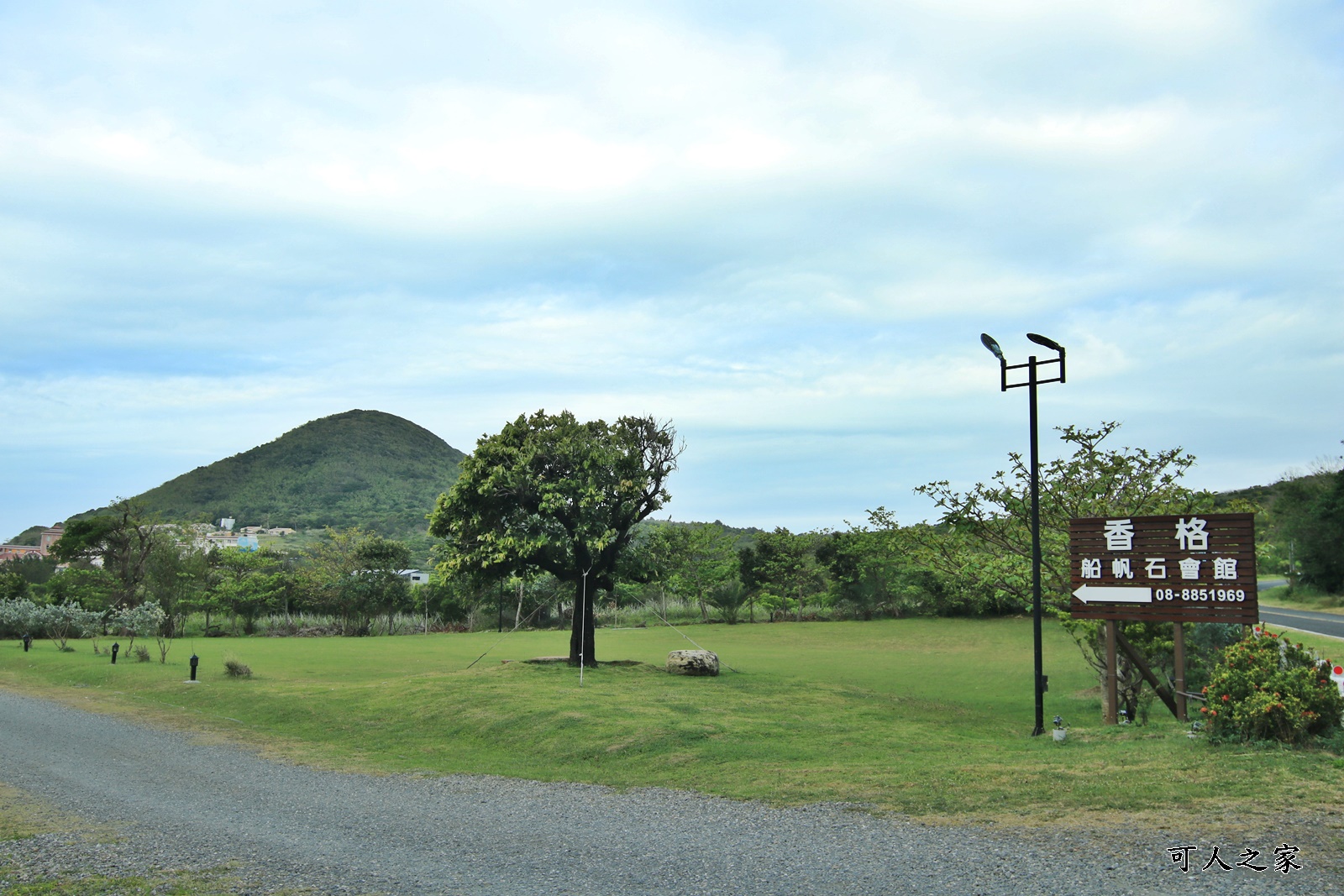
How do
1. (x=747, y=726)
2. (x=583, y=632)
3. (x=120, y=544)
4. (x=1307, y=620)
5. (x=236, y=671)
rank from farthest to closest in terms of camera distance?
(x=120, y=544)
(x=1307, y=620)
(x=583, y=632)
(x=236, y=671)
(x=747, y=726)

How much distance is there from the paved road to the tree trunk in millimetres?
20442

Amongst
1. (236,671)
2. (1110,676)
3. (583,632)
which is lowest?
(236,671)

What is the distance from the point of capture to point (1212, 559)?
993 cm

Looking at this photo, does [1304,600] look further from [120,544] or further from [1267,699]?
[120,544]

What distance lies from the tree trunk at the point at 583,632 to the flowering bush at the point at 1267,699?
1370 cm

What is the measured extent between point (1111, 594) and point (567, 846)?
25.6ft

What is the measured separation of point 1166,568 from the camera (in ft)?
33.7

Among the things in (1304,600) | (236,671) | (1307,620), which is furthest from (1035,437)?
(1304,600)

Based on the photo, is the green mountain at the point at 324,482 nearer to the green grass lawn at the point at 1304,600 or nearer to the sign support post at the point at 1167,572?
the green grass lawn at the point at 1304,600

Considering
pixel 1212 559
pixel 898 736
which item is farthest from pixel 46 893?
pixel 1212 559

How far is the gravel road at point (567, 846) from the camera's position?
5.04 metres

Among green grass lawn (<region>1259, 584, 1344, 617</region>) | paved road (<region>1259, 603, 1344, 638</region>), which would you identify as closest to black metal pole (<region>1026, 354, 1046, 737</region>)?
paved road (<region>1259, 603, 1344, 638</region>)

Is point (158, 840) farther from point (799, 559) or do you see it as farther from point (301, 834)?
point (799, 559)

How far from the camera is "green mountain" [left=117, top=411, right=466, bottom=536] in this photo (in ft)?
305
